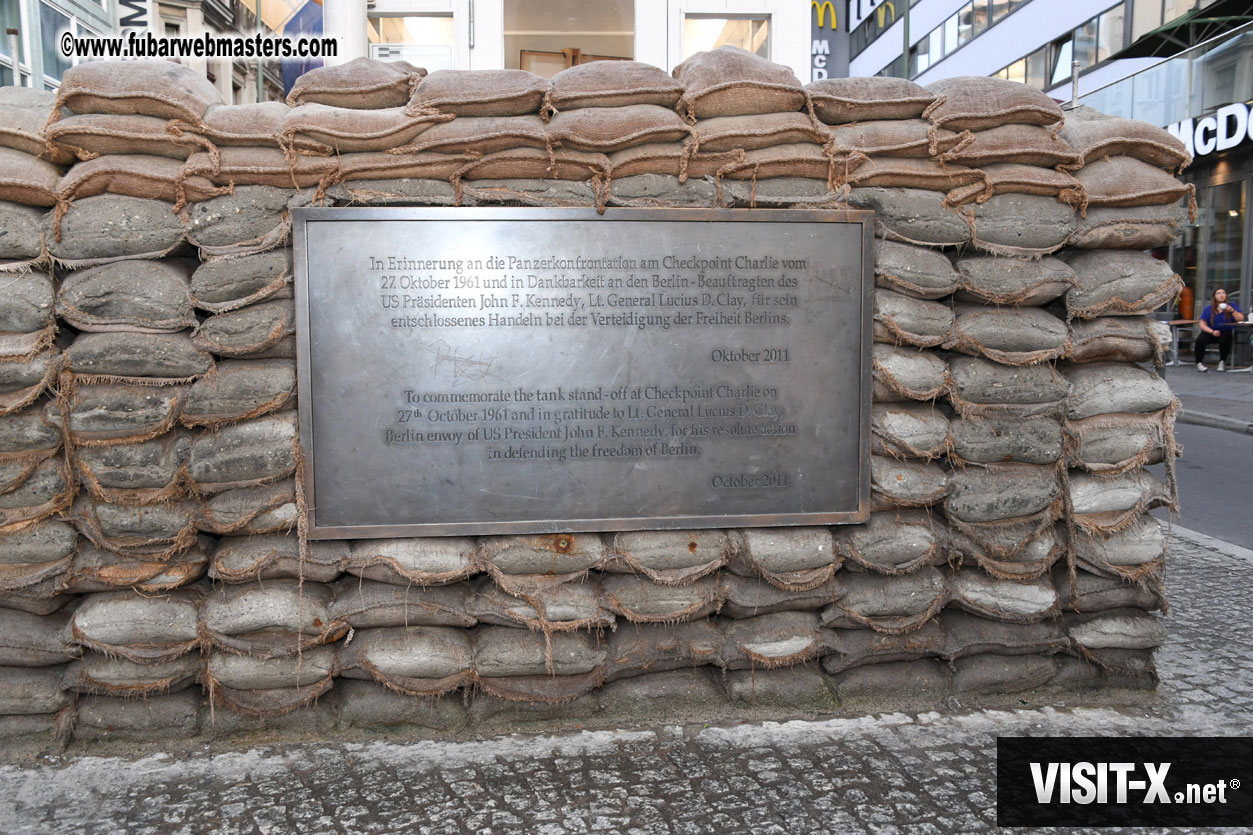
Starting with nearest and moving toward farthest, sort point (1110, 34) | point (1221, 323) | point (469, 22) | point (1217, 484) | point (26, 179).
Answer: point (26, 179) → point (469, 22) → point (1217, 484) → point (1221, 323) → point (1110, 34)

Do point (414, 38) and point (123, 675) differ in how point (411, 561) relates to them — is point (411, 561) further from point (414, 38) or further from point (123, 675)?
point (414, 38)

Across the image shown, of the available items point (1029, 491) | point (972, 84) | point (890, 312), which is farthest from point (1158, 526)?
Result: point (972, 84)

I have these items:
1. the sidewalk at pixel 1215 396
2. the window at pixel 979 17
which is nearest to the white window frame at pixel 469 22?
the sidewalk at pixel 1215 396

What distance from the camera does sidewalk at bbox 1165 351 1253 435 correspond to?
41.8 ft

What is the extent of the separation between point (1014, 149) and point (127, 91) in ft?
11.8

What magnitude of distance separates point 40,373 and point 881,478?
133 inches

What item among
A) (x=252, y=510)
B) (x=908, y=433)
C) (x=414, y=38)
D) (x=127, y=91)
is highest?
(x=414, y=38)

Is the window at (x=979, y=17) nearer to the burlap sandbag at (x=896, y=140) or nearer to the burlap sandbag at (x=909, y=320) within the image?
the burlap sandbag at (x=896, y=140)

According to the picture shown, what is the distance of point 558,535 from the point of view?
3707 millimetres

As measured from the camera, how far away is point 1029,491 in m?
3.84

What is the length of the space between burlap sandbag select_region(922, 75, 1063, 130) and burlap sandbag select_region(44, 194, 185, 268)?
125 inches

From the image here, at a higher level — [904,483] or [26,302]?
[26,302]

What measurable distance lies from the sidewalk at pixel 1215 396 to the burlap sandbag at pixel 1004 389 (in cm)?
1048

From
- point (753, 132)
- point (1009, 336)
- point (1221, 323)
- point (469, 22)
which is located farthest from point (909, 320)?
point (1221, 323)
